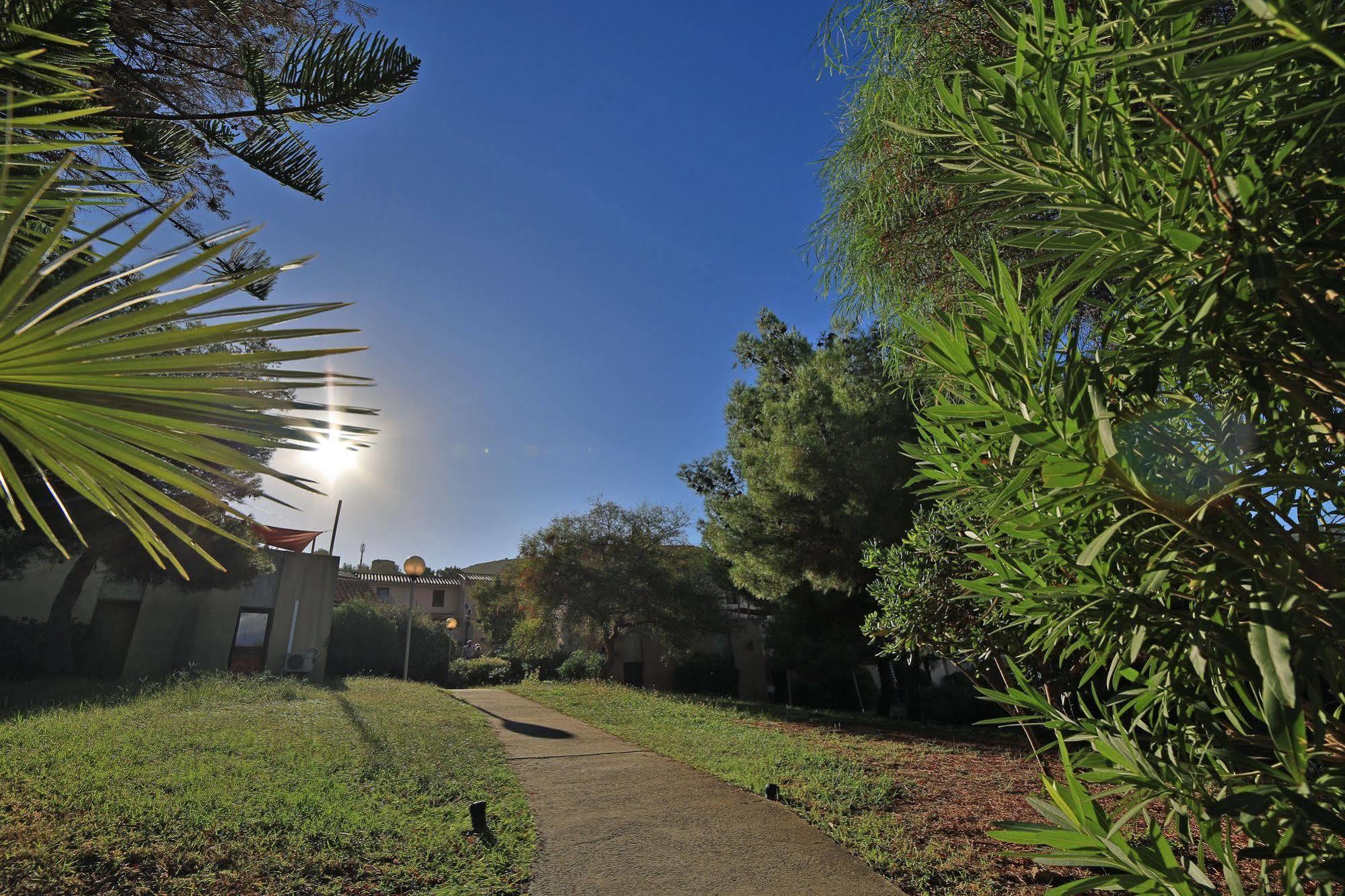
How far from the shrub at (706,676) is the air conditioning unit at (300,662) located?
1096cm

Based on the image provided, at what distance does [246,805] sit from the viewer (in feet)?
15.4

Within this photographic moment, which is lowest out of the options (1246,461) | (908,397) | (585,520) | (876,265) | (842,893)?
(842,893)

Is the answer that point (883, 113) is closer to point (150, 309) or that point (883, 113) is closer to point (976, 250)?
point (976, 250)

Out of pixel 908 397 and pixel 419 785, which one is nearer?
pixel 908 397

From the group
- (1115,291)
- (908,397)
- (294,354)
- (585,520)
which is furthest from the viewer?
(585,520)

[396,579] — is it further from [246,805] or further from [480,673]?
[246,805]

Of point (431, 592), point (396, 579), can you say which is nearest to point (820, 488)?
point (396, 579)

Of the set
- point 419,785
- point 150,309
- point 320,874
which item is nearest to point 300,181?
point 150,309

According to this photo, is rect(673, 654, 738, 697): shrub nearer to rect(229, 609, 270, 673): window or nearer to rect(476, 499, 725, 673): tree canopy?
rect(476, 499, 725, 673): tree canopy

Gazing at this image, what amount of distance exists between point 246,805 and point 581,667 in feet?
56.5

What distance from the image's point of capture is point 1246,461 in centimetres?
131

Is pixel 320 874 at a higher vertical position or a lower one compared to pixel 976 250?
lower

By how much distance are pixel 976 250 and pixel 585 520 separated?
54.2ft

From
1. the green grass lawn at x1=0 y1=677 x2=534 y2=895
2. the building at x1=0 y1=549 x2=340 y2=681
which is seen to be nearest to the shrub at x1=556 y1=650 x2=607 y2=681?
the building at x1=0 y1=549 x2=340 y2=681
